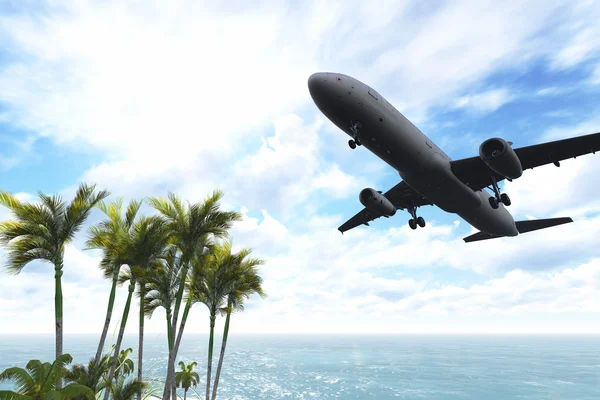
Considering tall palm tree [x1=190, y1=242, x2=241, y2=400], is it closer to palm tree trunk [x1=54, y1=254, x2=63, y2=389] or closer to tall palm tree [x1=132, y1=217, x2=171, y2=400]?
tall palm tree [x1=132, y1=217, x2=171, y2=400]

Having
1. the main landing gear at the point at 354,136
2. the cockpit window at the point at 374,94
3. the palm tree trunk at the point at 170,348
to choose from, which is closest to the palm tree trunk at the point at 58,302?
the palm tree trunk at the point at 170,348

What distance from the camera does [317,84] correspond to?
18.1m

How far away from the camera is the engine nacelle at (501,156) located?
63.6 feet

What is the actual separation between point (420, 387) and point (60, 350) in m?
144

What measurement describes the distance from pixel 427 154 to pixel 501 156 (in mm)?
3846

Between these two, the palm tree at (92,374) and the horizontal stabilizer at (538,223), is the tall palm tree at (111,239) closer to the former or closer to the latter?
the palm tree at (92,374)

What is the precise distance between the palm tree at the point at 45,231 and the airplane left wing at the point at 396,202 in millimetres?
20856

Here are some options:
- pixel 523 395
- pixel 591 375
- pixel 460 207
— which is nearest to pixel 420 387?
pixel 523 395

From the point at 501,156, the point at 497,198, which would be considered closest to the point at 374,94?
the point at 501,156

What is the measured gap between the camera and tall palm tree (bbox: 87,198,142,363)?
17641mm

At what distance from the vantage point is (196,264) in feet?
61.4

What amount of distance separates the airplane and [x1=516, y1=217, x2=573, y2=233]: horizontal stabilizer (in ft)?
14.8

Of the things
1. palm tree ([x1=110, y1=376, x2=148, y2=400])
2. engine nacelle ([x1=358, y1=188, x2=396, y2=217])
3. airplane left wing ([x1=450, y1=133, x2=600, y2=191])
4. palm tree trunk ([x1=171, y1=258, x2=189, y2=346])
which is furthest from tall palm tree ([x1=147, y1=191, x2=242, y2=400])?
airplane left wing ([x1=450, y1=133, x2=600, y2=191])

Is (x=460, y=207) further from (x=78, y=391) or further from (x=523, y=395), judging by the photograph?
(x=523, y=395)
